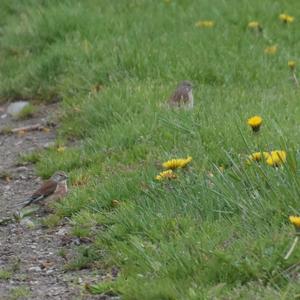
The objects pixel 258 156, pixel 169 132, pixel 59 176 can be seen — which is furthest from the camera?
pixel 169 132

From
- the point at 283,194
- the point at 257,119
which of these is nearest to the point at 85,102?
the point at 257,119

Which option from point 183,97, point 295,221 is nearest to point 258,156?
point 295,221

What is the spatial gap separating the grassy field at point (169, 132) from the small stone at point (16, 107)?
14 centimetres

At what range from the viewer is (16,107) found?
9711 millimetres

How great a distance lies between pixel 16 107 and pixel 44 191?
297 cm

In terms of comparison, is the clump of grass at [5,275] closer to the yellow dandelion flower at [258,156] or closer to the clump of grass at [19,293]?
the clump of grass at [19,293]

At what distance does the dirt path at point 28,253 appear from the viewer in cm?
530

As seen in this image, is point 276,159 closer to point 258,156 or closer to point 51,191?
point 258,156

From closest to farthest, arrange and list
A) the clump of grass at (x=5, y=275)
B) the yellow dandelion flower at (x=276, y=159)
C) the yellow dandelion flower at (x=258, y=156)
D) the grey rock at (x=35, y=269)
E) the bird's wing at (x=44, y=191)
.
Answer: the yellow dandelion flower at (x=276, y=159) → the yellow dandelion flower at (x=258, y=156) → the clump of grass at (x=5, y=275) → the grey rock at (x=35, y=269) → the bird's wing at (x=44, y=191)

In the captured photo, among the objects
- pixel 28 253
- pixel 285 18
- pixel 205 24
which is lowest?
pixel 285 18

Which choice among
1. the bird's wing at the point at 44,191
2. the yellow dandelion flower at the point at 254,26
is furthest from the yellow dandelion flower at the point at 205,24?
the bird's wing at the point at 44,191

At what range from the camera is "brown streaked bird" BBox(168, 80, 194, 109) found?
7.84 meters

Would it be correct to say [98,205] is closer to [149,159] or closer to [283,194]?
[149,159]

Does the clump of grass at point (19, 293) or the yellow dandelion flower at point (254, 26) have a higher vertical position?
the clump of grass at point (19, 293)
